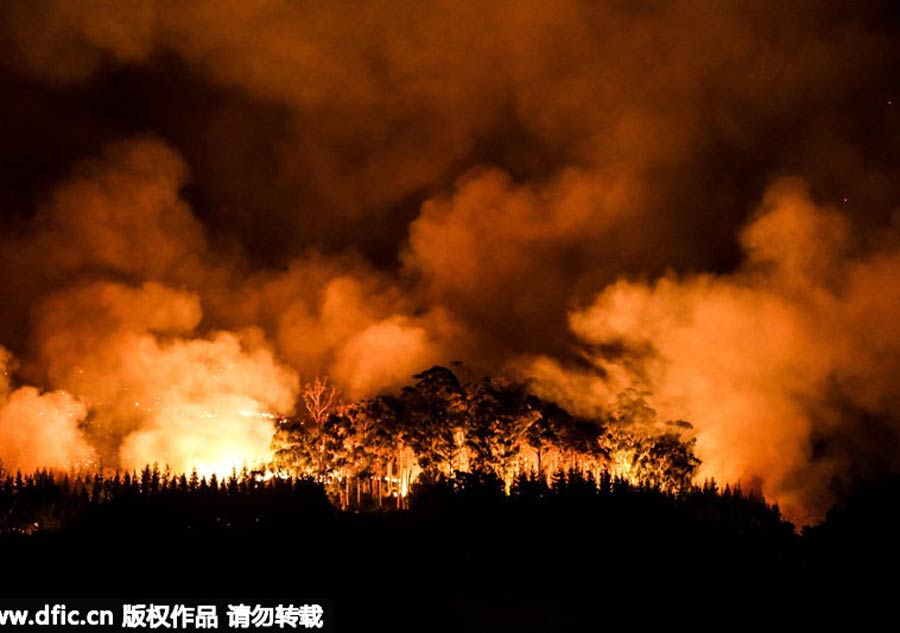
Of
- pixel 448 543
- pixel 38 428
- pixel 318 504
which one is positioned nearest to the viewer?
pixel 448 543

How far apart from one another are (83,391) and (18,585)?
16.1 m

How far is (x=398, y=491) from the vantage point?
843 inches

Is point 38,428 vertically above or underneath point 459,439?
above

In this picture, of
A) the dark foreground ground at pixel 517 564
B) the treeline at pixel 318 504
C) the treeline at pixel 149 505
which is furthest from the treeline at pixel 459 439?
the dark foreground ground at pixel 517 564

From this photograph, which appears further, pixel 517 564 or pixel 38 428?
pixel 38 428

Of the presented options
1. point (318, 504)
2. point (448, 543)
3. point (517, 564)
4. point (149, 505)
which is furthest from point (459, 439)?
point (517, 564)

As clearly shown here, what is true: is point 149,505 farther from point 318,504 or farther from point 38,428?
point 38,428

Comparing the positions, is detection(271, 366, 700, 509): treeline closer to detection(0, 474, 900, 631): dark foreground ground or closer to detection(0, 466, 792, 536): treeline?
detection(0, 466, 792, 536): treeline

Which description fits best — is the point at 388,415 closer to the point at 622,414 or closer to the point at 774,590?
the point at 622,414

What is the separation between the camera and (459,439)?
20344mm

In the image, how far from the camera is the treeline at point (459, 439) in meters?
19.9

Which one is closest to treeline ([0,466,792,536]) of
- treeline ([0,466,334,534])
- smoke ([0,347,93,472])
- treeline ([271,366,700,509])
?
treeline ([0,466,334,534])

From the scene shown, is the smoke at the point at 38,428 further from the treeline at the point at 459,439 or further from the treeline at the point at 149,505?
the treeline at the point at 149,505

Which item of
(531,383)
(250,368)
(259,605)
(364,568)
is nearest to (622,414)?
(531,383)
